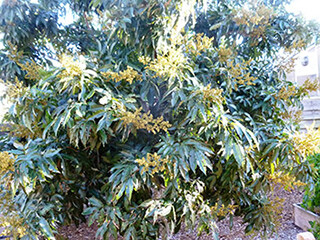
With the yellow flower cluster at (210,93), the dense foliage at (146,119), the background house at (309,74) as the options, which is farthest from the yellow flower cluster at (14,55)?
the background house at (309,74)

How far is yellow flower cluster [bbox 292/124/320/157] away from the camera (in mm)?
1180

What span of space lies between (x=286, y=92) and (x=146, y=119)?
0.80 meters

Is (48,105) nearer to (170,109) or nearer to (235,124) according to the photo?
(170,109)

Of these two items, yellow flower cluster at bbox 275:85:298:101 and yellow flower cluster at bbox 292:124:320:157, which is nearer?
yellow flower cluster at bbox 292:124:320:157

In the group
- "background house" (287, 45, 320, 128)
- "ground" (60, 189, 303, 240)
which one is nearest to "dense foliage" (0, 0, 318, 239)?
"ground" (60, 189, 303, 240)

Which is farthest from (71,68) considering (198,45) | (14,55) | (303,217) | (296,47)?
(303,217)

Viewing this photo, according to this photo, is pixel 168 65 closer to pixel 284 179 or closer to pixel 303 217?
pixel 284 179

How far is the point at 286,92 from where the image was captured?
1424 millimetres

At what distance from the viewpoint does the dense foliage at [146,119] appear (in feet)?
3.72

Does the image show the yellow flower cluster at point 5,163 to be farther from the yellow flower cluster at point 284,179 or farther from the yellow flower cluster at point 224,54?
the yellow flower cluster at point 284,179

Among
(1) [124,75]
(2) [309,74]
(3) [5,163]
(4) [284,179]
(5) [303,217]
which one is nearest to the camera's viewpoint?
(3) [5,163]

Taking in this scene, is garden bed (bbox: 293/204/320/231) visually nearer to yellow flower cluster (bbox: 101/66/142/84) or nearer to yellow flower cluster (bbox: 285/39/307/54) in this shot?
yellow flower cluster (bbox: 285/39/307/54)

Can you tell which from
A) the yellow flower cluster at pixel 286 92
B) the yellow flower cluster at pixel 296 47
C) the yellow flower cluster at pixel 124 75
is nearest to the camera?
the yellow flower cluster at pixel 124 75

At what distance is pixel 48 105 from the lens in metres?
1.22
